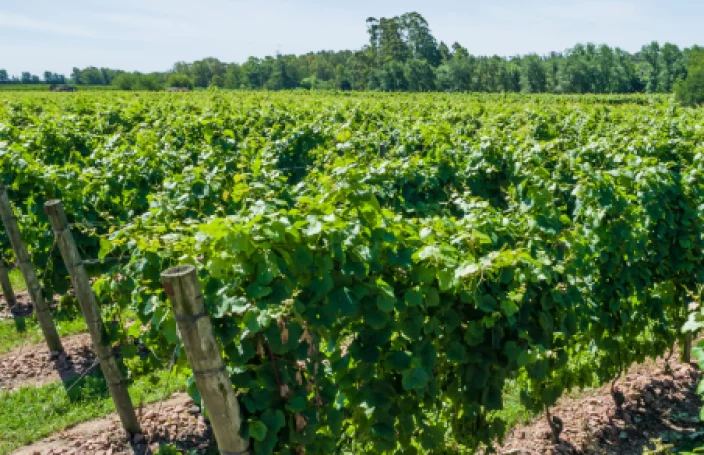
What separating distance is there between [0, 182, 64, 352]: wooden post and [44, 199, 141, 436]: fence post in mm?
1484

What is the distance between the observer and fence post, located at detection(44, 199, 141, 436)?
12.3 ft

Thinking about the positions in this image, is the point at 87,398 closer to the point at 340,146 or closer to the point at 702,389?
the point at 340,146

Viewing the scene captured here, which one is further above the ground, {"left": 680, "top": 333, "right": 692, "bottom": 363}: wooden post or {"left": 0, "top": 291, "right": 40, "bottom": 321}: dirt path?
{"left": 0, "top": 291, "right": 40, "bottom": 321}: dirt path

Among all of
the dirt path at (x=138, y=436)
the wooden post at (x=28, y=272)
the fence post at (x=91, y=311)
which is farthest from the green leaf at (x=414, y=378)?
the wooden post at (x=28, y=272)

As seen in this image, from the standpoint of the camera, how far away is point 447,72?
75.4m

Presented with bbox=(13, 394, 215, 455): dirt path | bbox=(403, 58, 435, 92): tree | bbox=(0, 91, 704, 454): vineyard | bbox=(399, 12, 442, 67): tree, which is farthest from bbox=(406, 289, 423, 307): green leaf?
bbox=(399, 12, 442, 67): tree

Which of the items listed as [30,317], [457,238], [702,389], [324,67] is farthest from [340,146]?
[324,67]

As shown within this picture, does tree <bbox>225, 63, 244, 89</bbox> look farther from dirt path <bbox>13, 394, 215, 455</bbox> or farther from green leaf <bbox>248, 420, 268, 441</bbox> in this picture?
green leaf <bbox>248, 420, 268, 441</bbox>

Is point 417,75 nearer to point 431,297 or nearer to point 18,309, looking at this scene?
point 18,309

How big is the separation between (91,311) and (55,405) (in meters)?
1.36

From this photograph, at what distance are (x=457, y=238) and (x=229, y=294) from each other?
124 cm

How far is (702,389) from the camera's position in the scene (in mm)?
1666

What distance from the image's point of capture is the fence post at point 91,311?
12.3 feet

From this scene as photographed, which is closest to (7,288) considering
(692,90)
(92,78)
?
(692,90)
